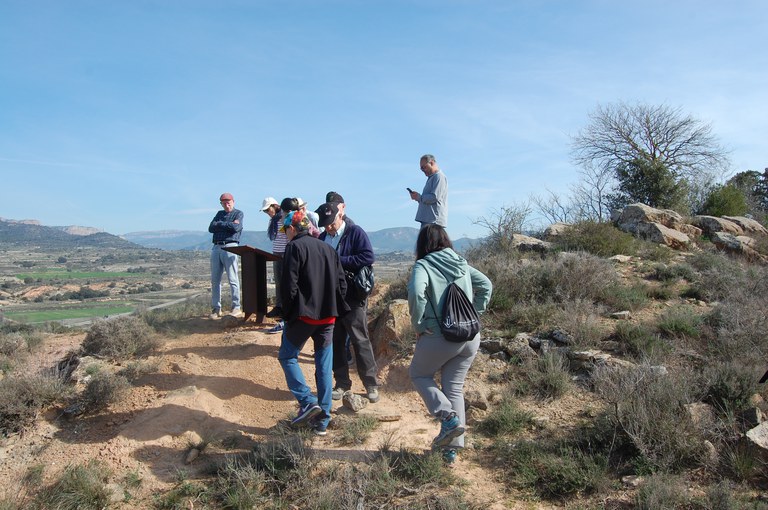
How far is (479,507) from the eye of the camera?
3.64 m

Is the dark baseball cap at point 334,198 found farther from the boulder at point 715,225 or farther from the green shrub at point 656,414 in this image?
the boulder at point 715,225

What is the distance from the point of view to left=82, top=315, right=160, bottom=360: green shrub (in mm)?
6438

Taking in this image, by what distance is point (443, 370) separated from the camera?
4.07 m

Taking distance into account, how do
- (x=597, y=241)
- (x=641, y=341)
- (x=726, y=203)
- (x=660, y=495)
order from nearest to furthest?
(x=660, y=495)
(x=641, y=341)
(x=597, y=241)
(x=726, y=203)

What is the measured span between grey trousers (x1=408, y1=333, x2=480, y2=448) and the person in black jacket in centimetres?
96

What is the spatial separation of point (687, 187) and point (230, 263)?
16.5 meters

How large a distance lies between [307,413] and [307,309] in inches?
37.1

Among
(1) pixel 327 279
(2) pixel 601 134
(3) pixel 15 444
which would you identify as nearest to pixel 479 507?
(1) pixel 327 279

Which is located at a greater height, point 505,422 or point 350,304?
point 350,304

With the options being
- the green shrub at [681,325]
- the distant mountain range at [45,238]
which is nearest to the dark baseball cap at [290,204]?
the green shrub at [681,325]

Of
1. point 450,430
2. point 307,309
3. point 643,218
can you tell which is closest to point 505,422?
point 450,430

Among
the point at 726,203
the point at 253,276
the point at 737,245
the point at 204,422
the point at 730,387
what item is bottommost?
the point at 204,422

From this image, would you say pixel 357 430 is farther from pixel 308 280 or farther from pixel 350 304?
pixel 308 280

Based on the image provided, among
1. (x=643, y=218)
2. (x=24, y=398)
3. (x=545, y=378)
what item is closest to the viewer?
(x=24, y=398)
